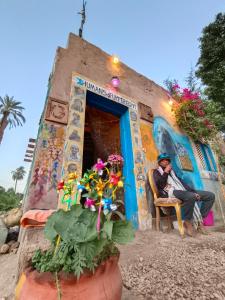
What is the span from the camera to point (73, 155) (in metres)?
3.23

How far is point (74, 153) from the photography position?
3256mm

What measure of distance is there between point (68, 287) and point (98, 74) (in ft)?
15.2

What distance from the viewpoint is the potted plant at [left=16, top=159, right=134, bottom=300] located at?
901 millimetres

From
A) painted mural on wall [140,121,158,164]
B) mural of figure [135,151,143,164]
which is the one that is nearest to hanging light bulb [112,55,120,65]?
painted mural on wall [140,121,158,164]

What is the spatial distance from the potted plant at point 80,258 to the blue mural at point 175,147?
390 cm

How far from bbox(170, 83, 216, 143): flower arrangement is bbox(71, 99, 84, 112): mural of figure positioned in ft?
12.1

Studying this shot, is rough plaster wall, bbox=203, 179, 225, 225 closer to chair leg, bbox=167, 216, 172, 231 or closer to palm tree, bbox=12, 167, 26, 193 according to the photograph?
chair leg, bbox=167, 216, 172, 231

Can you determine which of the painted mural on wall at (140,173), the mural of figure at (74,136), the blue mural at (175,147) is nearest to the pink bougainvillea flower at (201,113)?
the blue mural at (175,147)

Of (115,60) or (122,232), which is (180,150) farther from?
(122,232)

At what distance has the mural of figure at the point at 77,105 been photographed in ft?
11.8

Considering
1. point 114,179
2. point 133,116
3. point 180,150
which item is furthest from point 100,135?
point 114,179

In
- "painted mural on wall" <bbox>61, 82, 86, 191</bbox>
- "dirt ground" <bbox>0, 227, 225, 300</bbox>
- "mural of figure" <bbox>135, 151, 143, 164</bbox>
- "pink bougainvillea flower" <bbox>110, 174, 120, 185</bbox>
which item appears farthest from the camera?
"mural of figure" <bbox>135, 151, 143, 164</bbox>

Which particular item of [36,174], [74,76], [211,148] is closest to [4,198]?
[36,174]

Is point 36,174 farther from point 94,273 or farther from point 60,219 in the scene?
point 94,273
